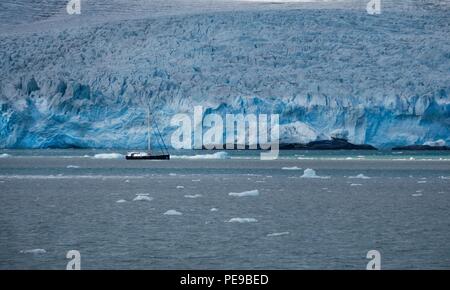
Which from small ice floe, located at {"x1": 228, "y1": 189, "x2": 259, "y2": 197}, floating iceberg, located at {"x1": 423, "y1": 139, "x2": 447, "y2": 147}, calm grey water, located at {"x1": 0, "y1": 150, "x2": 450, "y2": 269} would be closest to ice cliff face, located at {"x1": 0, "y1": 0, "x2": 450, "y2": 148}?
floating iceberg, located at {"x1": 423, "y1": 139, "x2": 447, "y2": 147}

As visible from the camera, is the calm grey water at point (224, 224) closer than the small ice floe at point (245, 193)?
Yes

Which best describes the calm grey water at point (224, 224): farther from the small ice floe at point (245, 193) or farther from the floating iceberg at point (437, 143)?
the floating iceberg at point (437, 143)

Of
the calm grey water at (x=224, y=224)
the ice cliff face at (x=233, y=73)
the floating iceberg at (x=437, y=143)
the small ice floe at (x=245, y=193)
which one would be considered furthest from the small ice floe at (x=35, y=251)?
the floating iceberg at (x=437, y=143)

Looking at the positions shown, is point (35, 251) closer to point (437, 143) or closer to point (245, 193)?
→ point (245, 193)

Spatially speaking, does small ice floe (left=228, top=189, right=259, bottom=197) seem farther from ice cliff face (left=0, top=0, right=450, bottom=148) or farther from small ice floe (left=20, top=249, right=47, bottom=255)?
ice cliff face (left=0, top=0, right=450, bottom=148)
